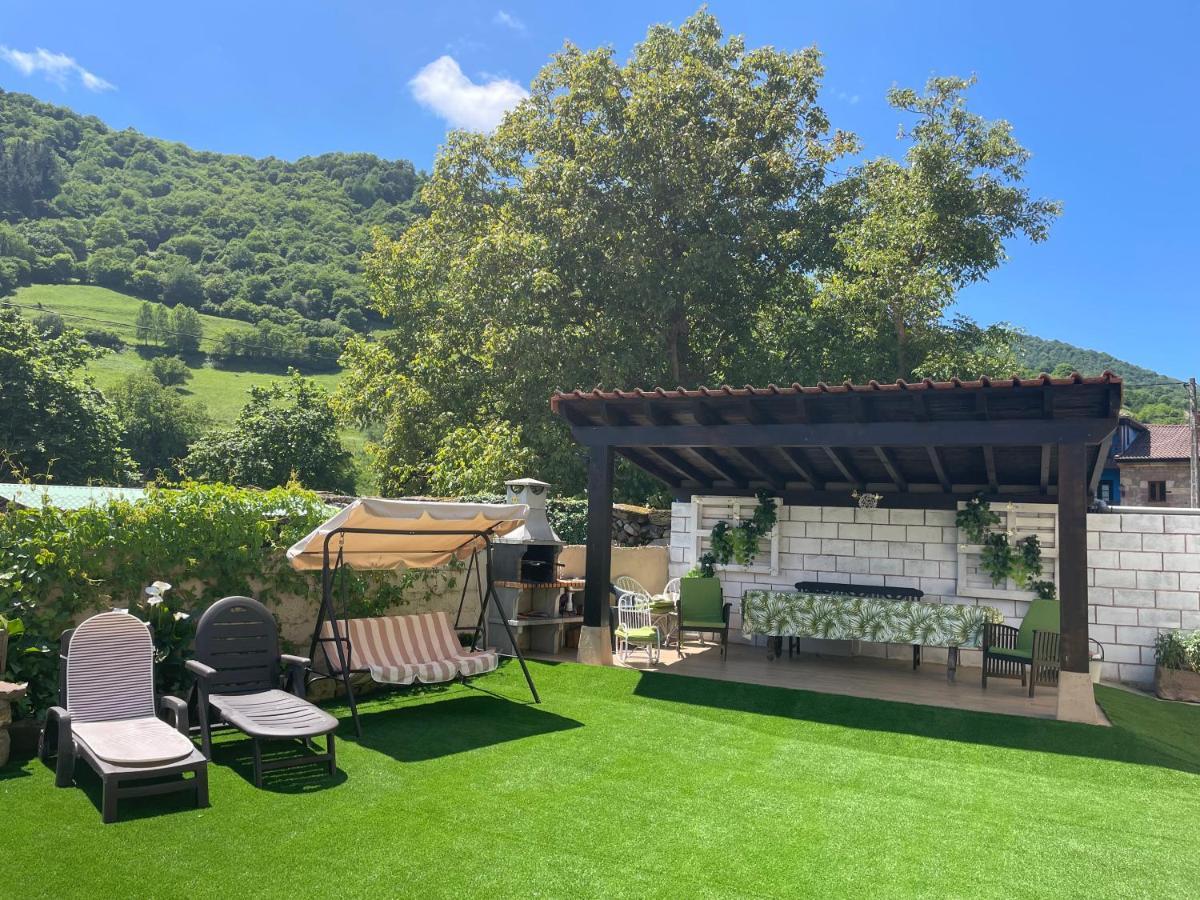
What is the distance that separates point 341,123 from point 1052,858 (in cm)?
7752

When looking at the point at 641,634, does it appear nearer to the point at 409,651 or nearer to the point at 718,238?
the point at 409,651

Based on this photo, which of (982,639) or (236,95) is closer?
(982,639)

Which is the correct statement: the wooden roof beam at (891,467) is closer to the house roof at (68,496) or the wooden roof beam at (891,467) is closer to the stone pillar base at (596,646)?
the stone pillar base at (596,646)

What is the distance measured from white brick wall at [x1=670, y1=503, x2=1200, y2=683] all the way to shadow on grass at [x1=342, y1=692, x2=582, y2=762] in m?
5.56

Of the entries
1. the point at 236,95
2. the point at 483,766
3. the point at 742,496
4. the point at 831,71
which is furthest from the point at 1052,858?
the point at 236,95

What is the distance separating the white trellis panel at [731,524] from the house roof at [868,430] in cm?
52

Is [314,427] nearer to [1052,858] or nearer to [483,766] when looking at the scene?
[483,766]

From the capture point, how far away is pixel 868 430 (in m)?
8.05

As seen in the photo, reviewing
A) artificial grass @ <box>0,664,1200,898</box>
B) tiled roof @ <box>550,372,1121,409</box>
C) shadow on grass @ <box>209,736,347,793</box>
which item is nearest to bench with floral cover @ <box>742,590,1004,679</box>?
artificial grass @ <box>0,664,1200,898</box>

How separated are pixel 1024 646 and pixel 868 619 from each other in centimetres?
152

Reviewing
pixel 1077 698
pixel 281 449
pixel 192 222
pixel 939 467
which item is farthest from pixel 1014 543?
pixel 192 222

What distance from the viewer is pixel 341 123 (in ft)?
238

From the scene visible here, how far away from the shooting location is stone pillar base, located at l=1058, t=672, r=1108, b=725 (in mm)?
7332

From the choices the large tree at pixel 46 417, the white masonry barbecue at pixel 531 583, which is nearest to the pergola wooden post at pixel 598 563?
the white masonry barbecue at pixel 531 583
